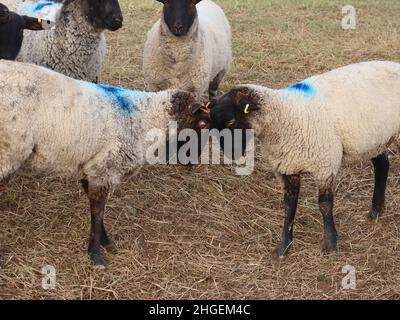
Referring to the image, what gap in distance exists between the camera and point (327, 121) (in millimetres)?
3996

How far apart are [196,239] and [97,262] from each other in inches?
29.1

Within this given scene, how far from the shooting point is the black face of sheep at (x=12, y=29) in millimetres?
4301

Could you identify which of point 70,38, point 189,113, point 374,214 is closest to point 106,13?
point 70,38

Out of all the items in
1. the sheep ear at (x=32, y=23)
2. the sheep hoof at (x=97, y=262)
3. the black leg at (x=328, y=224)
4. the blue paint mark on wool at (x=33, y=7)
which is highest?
the blue paint mark on wool at (x=33, y=7)

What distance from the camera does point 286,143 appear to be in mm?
3951

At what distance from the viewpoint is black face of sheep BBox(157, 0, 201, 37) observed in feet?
16.8

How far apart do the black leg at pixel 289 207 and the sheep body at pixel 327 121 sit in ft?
0.28

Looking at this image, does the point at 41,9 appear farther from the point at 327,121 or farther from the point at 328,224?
the point at 328,224

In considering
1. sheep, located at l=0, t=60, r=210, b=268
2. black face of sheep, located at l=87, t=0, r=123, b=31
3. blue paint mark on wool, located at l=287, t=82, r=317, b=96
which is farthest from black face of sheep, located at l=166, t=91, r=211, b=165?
black face of sheep, located at l=87, t=0, r=123, b=31

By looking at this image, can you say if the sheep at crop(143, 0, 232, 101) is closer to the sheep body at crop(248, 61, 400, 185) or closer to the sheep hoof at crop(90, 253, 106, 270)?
the sheep body at crop(248, 61, 400, 185)

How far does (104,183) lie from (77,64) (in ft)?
5.32

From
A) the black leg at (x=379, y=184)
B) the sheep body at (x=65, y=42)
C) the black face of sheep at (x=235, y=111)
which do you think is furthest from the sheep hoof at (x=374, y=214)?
the sheep body at (x=65, y=42)

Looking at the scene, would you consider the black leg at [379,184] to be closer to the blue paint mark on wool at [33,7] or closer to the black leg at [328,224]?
the black leg at [328,224]

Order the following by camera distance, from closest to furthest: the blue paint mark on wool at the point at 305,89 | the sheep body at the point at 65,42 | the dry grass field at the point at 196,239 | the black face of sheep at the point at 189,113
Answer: the dry grass field at the point at 196,239 < the black face of sheep at the point at 189,113 < the blue paint mark on wool at the point at 305,89 < the sheep body at the point at 65,42
